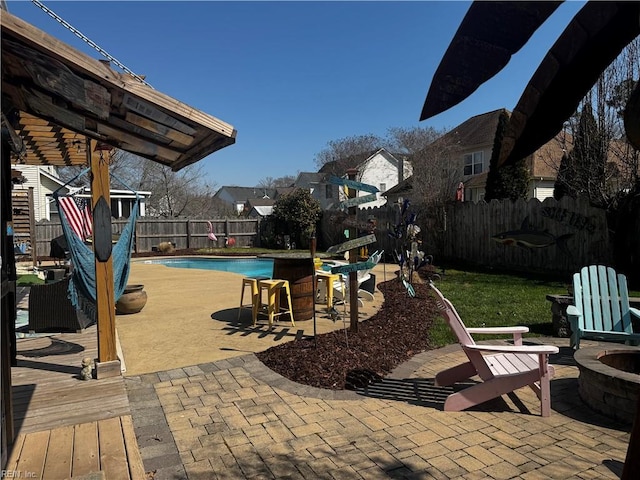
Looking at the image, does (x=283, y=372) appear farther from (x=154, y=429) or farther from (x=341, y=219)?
(x=341, y=219)

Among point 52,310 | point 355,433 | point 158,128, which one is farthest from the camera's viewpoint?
point 52,310

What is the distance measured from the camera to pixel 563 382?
13.4ft

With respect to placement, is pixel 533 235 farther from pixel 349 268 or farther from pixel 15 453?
pixel 15 453

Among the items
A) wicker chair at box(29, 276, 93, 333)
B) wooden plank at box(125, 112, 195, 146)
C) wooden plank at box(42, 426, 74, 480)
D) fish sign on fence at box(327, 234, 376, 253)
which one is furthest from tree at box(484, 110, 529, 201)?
wooden plank at box(42, 426, 74, 480)

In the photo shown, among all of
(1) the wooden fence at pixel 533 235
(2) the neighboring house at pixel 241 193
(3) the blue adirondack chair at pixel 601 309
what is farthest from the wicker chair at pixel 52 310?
(2) the neighboring house at pixel 241 193

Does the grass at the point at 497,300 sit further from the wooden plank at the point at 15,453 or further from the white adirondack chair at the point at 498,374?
the wooden plank at the point at 15,453

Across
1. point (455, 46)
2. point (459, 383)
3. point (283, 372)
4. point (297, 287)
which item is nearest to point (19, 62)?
point (455, 46)

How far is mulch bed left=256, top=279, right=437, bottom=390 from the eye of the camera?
418cm

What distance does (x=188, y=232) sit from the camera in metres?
22.0

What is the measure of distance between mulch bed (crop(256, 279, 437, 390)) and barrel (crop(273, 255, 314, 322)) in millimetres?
974

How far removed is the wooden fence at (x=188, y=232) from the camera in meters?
20.9

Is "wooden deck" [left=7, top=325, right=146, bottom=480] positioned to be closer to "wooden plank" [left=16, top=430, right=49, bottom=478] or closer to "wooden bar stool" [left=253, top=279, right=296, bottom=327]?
"wooden plank" [left=16, top=430, right=49, bottom=478]

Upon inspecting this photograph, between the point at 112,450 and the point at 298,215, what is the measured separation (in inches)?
703

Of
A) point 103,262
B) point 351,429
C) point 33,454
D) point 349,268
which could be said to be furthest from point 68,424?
point 349,268
